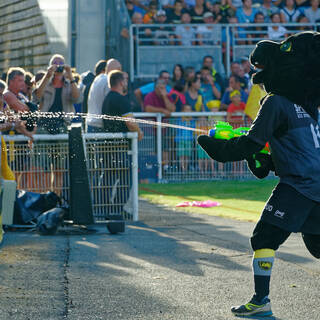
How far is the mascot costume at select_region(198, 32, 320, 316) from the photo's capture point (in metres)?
5.05

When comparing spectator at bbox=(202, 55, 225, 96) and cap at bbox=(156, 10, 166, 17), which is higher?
cap at bbox=(156, 10, 166, 17)

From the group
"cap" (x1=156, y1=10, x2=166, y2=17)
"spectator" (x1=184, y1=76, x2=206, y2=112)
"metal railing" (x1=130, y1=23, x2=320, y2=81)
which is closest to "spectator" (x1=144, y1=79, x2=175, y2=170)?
"spectator" (x1=184, y1=76, x2=206, y2=112)

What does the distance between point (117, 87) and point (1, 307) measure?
4.79m

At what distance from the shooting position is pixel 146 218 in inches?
393

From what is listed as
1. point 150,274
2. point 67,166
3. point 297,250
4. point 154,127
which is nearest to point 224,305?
point 150,274

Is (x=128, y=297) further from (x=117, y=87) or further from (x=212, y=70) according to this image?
(x=212, y=70)

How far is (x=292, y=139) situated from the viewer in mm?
5086

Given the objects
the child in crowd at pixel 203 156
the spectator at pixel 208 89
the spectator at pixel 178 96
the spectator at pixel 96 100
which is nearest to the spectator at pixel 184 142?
the child in crowd at pixel 203 156

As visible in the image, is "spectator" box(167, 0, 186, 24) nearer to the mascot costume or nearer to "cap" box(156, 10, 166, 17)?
"cap" box(156, 10, 166, 17)

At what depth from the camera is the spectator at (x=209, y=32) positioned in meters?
18.1

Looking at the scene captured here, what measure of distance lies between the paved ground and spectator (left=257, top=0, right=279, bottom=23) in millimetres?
11102

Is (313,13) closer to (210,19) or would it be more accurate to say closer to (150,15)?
(210,19)

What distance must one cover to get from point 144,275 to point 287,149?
175 cm

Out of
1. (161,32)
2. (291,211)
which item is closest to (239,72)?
(161,32)
